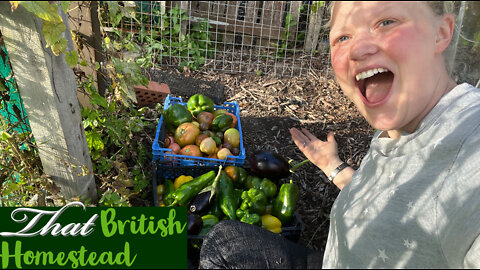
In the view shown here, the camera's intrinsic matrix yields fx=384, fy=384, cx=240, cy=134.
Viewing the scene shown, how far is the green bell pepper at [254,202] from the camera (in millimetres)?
2691

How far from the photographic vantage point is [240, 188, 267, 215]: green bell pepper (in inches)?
106

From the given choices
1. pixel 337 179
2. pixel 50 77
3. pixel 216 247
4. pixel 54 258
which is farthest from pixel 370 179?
pixel 50 77

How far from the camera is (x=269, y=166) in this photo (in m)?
2.91

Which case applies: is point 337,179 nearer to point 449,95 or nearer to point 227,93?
point 449,95

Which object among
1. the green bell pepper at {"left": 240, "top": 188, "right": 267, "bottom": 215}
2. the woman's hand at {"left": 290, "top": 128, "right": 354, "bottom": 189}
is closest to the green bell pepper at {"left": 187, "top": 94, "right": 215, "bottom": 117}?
the green bell pepper at {"left": 240, "top": 188, "right": 267, "bottom": 215}

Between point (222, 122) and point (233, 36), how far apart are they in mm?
3029

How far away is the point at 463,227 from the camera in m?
0.93

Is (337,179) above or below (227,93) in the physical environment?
above

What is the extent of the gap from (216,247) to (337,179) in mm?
724

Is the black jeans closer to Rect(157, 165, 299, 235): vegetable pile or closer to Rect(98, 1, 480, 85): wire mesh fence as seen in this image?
Rect(157, 165, 299, 235): vegetable pile

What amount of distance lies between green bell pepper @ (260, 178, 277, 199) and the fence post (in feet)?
3.90

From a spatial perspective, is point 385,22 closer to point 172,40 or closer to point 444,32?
point 444,32

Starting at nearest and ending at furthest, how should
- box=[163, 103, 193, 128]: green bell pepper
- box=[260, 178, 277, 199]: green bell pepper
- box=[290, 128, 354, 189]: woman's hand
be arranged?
box=[290, 128, 354, 189]: woman's hand
box=[260, 178, 277, 199]: green bell pepper
box=[163, 103, 193, 128]: green bell pepper

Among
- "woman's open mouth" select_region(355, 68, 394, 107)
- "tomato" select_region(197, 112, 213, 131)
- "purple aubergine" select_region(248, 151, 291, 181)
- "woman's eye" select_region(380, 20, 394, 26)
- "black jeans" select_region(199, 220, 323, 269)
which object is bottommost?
"purple aubergine" select_region(248, 151, 291, 181)
